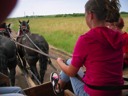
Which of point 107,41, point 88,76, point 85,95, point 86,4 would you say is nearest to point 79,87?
point 85,95

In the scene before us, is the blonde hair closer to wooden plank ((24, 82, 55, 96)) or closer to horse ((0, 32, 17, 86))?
wooden plank ((24, 82, 55, 96))

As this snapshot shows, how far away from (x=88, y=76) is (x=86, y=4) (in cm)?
62

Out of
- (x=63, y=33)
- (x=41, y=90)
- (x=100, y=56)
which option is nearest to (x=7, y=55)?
(x=41, y=90)

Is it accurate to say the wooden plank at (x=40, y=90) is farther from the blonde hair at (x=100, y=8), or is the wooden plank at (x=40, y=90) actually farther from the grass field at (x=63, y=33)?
the blonde hair at (x=100, y=8)

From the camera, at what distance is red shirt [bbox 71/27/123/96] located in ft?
6.89

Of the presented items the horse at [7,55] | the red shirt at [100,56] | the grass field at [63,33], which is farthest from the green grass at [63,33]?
the red shirt at [100,56]

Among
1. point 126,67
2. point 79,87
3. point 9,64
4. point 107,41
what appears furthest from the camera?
point 9,64

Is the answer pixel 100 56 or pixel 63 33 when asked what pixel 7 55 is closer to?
pixel 100 56

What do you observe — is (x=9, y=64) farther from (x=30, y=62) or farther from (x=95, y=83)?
(x=95, y=83)

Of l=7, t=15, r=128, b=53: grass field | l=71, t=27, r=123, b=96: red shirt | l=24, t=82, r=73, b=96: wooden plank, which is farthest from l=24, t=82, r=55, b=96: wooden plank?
l=71, t=27, r=123, b=96: red shirt

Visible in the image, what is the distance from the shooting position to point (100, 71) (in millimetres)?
2174

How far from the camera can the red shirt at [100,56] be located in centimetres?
210

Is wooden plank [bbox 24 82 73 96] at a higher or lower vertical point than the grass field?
higher

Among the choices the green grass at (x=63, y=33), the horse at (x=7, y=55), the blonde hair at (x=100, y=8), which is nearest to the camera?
the blonde hair at (x=100, y=8)
